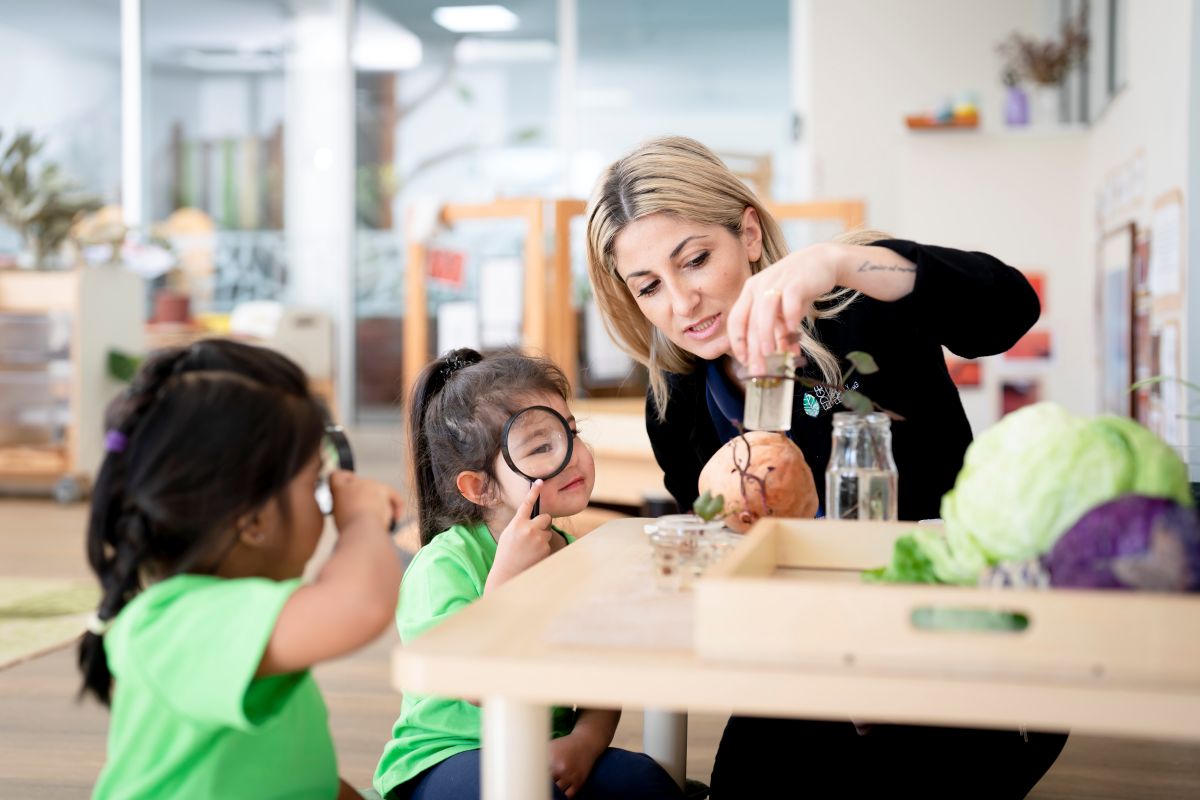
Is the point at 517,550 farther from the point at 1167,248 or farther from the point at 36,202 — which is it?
the point at 36,202

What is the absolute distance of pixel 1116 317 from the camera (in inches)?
175

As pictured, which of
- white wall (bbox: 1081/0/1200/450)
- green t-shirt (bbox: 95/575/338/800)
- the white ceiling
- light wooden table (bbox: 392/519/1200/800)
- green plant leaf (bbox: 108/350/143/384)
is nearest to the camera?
light wooden table (bbox: 392/519/1200/800)

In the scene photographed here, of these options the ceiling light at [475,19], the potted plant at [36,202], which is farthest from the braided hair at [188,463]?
the ceiling light at [475,19]

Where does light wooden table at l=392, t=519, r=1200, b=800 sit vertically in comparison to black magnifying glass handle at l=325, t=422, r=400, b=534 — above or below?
below

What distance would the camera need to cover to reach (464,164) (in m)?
8.84

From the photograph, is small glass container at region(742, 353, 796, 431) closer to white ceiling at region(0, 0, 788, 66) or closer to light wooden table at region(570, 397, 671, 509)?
light wooden table at region(570, 397, 671, 509)

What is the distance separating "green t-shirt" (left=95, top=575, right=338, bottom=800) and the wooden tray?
42cm

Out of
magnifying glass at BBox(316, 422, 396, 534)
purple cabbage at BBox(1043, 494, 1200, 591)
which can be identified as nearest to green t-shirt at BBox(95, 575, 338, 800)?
magnifying glass at BBox(316, 422, 396, 534)

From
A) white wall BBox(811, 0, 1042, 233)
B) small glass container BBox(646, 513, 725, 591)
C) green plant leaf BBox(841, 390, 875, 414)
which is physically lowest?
small glass container BBox(646, 513, 725, 591)

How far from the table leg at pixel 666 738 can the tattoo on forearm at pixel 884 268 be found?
0.66m

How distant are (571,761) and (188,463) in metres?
0.62

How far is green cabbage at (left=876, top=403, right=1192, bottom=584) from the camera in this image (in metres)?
0.89

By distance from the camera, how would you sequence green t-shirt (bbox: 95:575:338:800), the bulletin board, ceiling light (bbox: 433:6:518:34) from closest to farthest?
green t-shirt (bbox: 95:575:338:800) < the bulletin board < ceiling light (bbox: 433:6:518:34)

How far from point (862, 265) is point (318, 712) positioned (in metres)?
0.74
